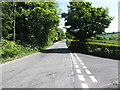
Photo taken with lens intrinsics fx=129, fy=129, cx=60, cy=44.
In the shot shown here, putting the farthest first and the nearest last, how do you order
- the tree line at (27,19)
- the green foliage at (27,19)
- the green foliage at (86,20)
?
the tree line at (27,19) < the green foliage at (27,19) < the green foliage at (86,20)

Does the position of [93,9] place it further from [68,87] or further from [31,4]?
[68,87]

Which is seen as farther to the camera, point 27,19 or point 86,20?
point 27,19

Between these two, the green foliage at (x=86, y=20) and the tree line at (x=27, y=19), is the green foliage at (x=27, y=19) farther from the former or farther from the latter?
the green foliage at (x=86, y=20)

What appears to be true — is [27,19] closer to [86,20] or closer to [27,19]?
[27,19]

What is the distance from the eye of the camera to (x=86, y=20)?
20953 millimetres

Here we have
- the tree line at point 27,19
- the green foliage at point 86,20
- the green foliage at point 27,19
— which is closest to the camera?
the green foliage at point 86,20

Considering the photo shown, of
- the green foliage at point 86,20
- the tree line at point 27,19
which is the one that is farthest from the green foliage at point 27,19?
the green foliage at point 86,20

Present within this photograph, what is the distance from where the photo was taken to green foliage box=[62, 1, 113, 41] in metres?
20.6

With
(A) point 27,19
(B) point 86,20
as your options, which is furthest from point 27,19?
(B) point 86,20

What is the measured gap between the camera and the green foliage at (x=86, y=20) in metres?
20.6

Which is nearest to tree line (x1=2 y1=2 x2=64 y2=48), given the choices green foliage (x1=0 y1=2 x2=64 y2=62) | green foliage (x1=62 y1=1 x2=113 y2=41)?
green foliage (x1=0 y1=2 x2=64 y2=62)

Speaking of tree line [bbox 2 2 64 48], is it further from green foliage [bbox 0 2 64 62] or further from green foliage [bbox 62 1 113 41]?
green foliage [bbox 62 1 113 41]

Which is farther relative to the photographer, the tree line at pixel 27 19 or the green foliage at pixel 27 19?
the tree line at pixel 27 19

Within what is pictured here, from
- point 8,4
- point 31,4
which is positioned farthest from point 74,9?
point 8,4
